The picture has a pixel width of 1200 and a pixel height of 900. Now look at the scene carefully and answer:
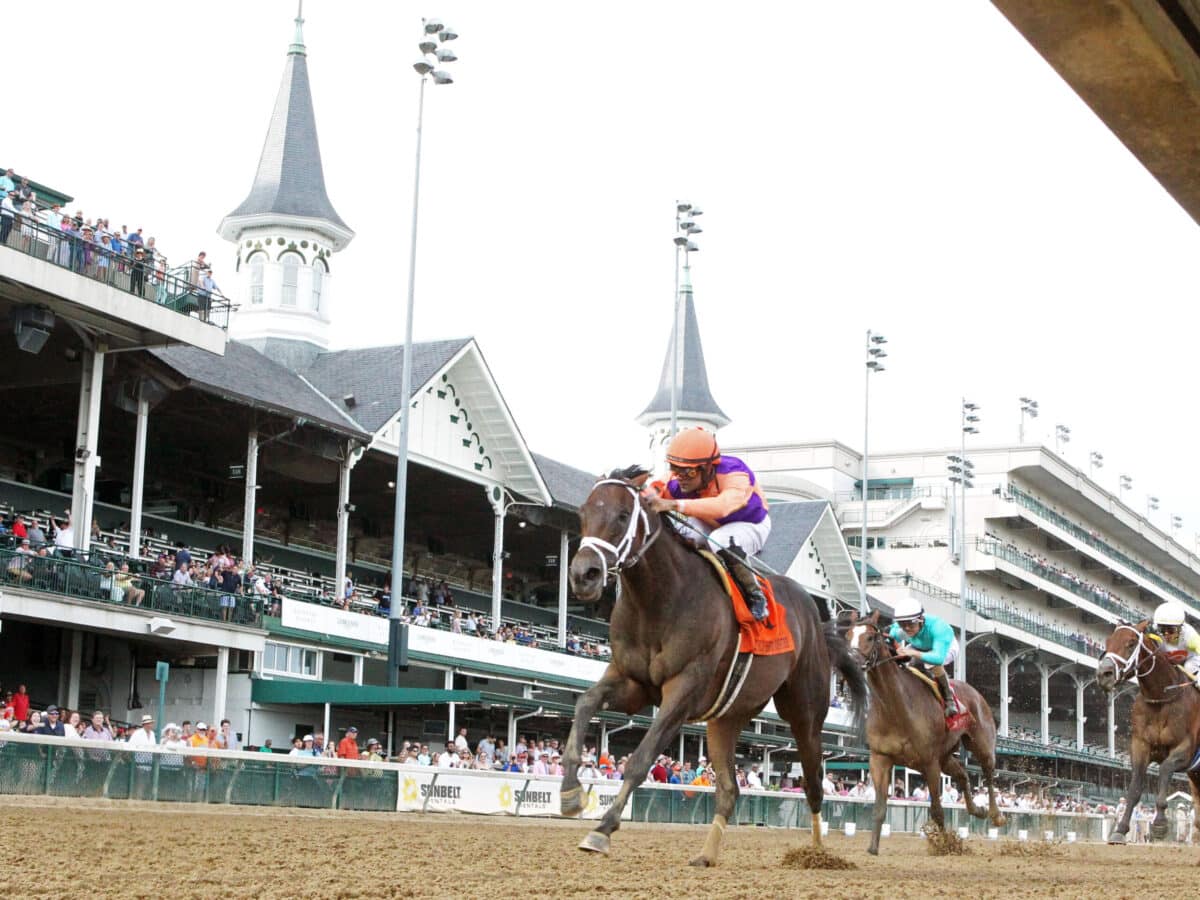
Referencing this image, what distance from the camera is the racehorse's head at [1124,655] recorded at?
45.9ft

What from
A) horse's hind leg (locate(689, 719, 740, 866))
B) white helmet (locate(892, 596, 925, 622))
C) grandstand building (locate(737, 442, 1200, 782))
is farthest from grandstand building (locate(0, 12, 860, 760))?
grandstand building (locate(737, 442, 1200, 782))

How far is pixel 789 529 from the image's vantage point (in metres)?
54.1

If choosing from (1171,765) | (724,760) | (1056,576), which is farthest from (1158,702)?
(1056,576)

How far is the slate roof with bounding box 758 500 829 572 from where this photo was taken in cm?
5149

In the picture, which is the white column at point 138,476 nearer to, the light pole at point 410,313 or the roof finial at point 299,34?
the light pole at point 410,313

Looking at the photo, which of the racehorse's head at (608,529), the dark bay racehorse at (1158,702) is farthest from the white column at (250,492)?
the racehorse's head at (608,529)

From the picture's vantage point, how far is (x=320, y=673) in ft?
98.5

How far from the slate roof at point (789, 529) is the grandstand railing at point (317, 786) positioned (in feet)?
86.1

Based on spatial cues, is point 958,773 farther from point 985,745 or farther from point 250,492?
point 250,492

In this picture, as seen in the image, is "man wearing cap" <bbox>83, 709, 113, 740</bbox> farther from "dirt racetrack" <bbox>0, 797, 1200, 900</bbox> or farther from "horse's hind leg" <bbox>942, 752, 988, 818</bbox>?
"horse's hind leg" <bbox>942, 752, 988, 818</bbox>

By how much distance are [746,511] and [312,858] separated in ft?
10.7

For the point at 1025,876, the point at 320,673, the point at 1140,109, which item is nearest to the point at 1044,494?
the point at 320,673

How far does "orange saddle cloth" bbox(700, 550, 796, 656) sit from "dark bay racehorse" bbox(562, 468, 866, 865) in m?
0.05

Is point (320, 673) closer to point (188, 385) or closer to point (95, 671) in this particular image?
point (95, 671)
